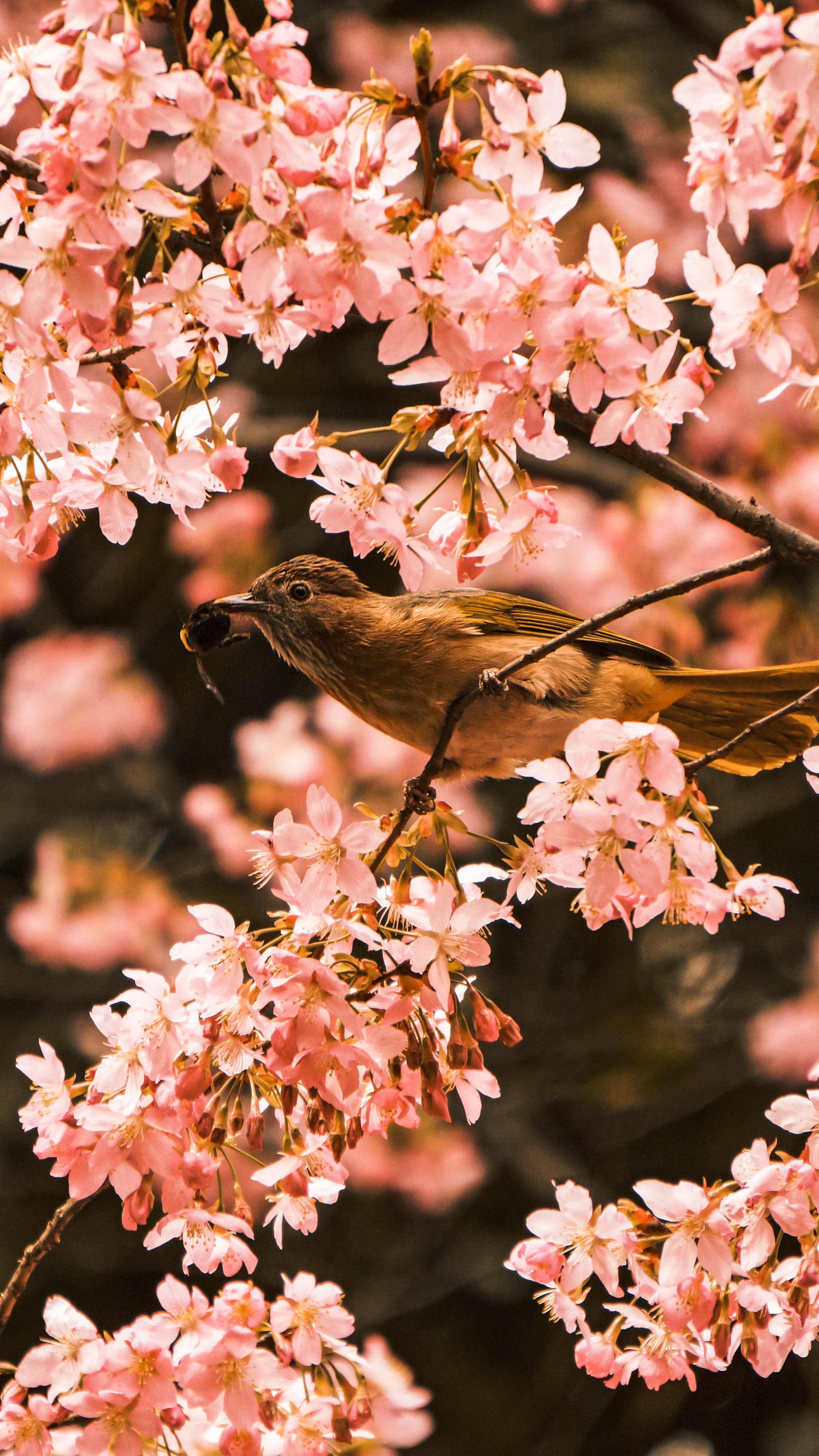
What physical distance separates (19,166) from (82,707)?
3.79 metres

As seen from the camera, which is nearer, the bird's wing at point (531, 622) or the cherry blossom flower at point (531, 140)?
the cherry blossom flower at point (531, 140)

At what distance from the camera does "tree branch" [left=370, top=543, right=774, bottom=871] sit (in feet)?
4.13

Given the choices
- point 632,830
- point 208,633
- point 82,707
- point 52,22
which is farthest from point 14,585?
point 632,830

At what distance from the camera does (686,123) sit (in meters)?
4.80

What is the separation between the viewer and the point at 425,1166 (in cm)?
458

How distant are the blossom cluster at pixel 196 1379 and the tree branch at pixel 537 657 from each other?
2.03 feet

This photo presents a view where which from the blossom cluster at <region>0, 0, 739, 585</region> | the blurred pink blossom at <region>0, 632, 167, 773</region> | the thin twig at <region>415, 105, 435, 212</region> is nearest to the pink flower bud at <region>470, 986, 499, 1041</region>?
the blossom cluster at <region>0, 0, 739, 585</region>

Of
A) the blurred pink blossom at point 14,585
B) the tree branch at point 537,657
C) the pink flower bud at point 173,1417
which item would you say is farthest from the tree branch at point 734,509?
the blurred pink blossom at point 14,585

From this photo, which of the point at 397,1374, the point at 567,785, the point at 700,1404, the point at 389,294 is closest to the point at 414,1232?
the point at 700,1404

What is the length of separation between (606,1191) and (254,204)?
3482mm

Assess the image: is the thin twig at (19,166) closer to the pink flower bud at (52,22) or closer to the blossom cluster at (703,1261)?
the pink flower bud at (52,22)

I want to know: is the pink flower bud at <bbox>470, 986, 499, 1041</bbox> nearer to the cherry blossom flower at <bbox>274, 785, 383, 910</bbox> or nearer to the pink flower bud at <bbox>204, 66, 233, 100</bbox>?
the cherry blossom flower at <bbox>274, 785, 383, 910</bbox>

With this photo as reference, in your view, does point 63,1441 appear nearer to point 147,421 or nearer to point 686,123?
point 147,421

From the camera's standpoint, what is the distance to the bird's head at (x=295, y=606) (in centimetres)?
228
